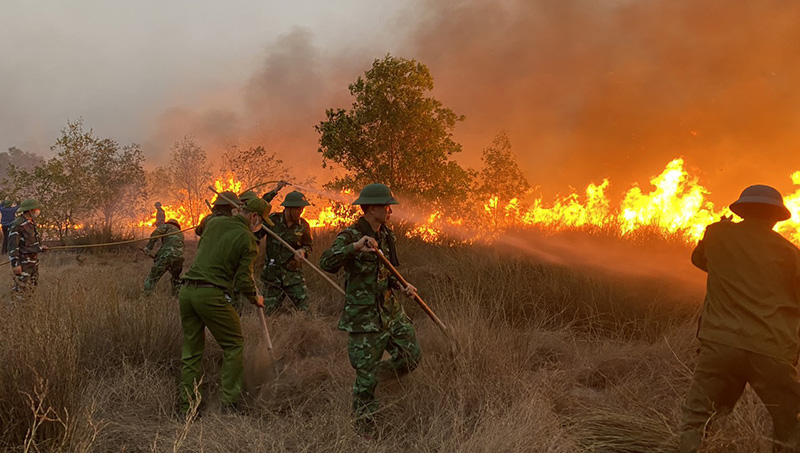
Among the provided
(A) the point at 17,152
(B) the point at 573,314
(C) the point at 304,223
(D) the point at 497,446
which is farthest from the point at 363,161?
(A) the point at 17,152

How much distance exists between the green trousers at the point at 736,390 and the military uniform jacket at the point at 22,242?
965 cm

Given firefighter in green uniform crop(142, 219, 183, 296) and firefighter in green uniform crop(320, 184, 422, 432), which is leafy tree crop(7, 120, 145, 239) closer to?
firefighter in green uniform crop(142, 219, 183, 296)

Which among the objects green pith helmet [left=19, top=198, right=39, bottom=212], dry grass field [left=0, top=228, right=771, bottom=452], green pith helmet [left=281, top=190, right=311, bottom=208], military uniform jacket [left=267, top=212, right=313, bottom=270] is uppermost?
green pith helmet [left=19, top=198, right=39, bottom=212]

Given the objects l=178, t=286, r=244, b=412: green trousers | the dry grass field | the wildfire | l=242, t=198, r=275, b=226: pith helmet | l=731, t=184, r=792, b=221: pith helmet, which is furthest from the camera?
the wildfire

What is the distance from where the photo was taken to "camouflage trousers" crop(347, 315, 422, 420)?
11.3ft

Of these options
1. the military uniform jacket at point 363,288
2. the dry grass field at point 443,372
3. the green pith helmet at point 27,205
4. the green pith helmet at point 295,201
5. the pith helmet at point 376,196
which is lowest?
the dry grass field at point 443,372

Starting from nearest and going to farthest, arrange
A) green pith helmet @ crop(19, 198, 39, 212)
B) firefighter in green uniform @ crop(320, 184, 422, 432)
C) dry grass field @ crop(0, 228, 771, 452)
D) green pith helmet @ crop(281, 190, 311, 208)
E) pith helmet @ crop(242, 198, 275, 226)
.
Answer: dry grass field @ crop(0, 228, 771, 452)
firefighter in green uniform @ crop(320, 184, 422, 432)
pith helmet @ crop(242, 198, 275, 226)
green pith helmet @ crop(281, 190, 311, 208)
green pith helmet @ crop(19, 198, 39, 212)

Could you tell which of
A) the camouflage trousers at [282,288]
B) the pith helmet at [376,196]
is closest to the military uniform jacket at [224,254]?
the pith helmet at [376,196]

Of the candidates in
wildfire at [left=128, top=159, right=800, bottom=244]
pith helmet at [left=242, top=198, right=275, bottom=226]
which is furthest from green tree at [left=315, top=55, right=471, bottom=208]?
pith helmet at [left=242, top=198, right=275, bottom=226]

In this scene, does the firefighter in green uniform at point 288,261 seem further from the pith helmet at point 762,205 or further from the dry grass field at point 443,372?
the pith helmet at point 762,205

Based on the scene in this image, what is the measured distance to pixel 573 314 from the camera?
232 inches

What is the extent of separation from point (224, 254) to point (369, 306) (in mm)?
1479

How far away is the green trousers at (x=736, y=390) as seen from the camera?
2.57 metres

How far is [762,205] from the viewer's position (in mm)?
2834
